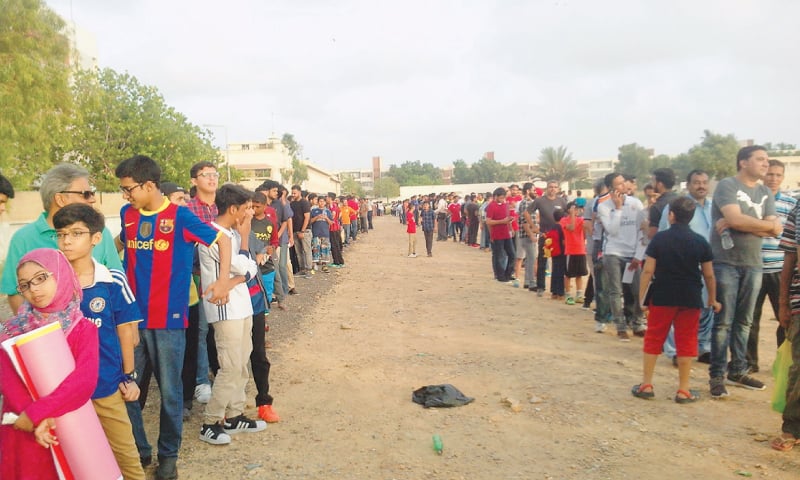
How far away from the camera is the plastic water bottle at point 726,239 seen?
204 inches

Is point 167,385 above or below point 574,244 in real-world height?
below

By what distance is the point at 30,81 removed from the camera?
58.2ft

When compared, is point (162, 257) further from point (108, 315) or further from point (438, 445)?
point (438, 445)

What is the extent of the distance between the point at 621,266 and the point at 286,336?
A: 14.6ft

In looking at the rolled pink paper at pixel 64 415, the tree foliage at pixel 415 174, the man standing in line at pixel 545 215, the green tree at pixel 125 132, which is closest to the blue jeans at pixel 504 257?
the man standing in line at pixel 545 215

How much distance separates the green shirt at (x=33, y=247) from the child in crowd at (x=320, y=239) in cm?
1077

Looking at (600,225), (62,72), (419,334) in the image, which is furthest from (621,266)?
(62,72)

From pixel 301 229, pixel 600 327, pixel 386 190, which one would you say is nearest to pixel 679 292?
pixel 600 327

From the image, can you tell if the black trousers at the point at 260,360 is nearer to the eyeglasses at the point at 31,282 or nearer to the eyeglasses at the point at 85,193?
the eyeglasses at the point at 85,193

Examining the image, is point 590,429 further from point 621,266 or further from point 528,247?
point 528,247

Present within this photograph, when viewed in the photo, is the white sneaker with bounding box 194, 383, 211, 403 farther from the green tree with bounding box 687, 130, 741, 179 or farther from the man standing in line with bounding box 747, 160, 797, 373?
the green tree with bounding box 687, 130, 741, 179

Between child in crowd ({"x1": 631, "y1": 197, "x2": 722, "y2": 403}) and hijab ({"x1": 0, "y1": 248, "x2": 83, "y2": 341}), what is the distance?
4375mm

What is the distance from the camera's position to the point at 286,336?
300 inches

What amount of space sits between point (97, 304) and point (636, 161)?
87164 mm
